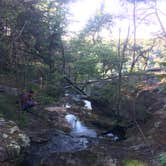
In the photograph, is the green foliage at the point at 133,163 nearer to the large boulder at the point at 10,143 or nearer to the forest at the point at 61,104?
the forest at the point at 61,104

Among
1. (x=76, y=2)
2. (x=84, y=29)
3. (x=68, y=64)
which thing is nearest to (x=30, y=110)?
(x=76, y=2)

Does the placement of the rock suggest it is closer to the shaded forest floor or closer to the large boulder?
the large boulder

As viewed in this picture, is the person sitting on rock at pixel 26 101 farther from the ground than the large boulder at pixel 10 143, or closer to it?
farther from the ground

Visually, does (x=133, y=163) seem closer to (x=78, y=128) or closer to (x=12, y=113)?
(x=12, y=113)

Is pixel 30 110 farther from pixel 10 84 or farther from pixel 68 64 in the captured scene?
pixel 68 64

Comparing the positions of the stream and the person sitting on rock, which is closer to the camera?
the stream

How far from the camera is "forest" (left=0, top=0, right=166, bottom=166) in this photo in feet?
31.2

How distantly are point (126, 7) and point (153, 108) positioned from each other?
709cm

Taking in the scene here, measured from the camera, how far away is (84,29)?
34.1 m

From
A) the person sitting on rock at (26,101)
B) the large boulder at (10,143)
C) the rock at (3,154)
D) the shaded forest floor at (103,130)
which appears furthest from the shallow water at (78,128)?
the rock at (3,154)

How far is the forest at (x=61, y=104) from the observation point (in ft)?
31.2

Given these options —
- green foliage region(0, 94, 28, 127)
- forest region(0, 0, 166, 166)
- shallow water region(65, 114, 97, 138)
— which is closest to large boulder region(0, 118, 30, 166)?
forest region(0, 0, 166, 166)

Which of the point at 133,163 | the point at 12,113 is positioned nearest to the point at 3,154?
the point at 133,163

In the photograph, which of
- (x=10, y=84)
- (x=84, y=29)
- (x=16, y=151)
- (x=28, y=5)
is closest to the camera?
(x=16, y=151)
